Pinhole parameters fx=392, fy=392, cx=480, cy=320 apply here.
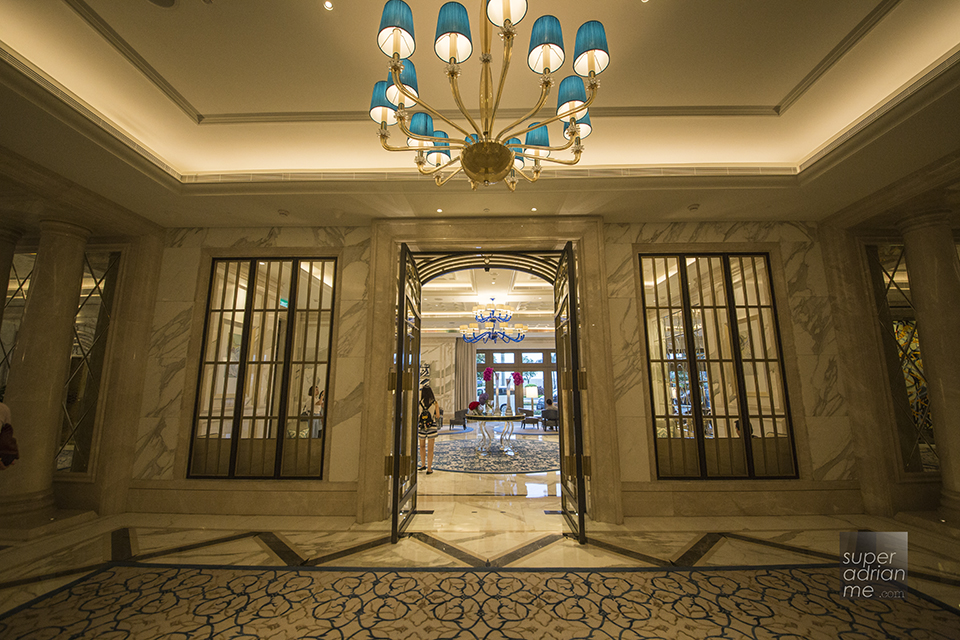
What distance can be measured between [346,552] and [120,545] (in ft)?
6.04

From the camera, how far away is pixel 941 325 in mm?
3656

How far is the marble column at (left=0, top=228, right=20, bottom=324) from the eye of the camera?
417cm

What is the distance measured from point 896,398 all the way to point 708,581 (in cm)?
324

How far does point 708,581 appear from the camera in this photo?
8.48ft

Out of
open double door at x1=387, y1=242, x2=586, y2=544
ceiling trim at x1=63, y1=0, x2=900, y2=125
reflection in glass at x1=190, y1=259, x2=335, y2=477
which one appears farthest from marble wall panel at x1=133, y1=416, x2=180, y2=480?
ceiling trim at x1=63, y1=0, x2=900, y2=125

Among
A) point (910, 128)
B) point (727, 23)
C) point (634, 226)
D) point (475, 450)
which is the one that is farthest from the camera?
point (475, 450)

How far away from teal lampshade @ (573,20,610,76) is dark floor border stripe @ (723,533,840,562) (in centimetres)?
369

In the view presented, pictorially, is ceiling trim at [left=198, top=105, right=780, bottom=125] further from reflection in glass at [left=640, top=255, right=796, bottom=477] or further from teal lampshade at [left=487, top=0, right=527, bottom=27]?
teal lampshade at [left=487, top=0, right=527, bottom=27]

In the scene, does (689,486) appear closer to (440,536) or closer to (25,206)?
(440,536)

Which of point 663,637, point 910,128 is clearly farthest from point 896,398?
point 663,637

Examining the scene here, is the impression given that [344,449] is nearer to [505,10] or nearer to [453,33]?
[453,33]

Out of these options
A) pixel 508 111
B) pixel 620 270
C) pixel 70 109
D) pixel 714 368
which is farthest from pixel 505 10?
pixel 714 368

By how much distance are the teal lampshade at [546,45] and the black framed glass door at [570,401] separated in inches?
77.2

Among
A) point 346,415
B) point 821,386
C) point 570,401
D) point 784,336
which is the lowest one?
point 346,415
